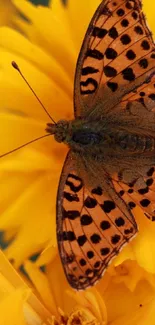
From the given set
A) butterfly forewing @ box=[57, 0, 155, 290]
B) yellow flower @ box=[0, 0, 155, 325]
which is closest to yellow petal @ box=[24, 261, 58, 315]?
yellow flower @ box=[0, 0, 155, 325]

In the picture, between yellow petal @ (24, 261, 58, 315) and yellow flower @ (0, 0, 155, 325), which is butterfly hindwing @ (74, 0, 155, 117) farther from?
yellow petal @ (24, 261, 58, 315)

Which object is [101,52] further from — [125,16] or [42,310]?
[42,310]

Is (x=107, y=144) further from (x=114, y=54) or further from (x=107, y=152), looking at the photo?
(x=114, y=54)

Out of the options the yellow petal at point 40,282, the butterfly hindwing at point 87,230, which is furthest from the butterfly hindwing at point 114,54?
the yellow petal at point 40,282

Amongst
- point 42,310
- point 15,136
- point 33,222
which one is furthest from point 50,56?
point 42,310

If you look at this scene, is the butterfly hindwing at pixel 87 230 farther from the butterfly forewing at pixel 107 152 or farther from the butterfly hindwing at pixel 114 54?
the butterfly hindwing at pixel 114 54

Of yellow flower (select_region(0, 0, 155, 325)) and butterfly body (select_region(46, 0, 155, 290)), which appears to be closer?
butterfly body (select_region(46, 0, 155, 290))
